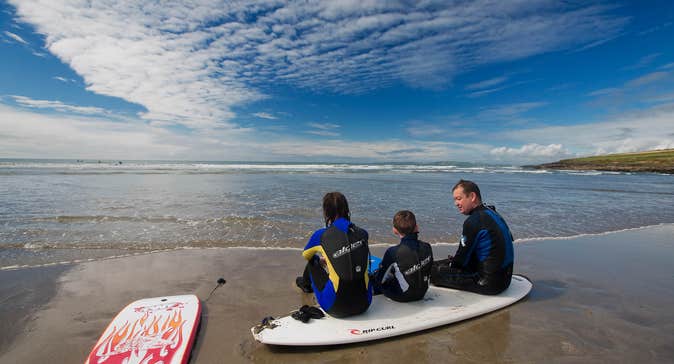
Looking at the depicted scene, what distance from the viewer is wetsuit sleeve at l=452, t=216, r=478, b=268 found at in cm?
421

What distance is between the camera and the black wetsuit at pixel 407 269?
389cm

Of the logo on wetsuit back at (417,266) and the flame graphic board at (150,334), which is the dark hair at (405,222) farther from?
the flame graphic board at (150,334)

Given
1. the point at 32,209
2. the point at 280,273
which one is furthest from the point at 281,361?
the point at 32,209

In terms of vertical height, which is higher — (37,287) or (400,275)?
(400,275)

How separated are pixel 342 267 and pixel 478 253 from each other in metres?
2.21

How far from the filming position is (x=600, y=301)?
4422 millimetres

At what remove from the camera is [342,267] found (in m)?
3.42

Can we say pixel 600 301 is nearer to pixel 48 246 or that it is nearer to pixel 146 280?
pixel 146 280

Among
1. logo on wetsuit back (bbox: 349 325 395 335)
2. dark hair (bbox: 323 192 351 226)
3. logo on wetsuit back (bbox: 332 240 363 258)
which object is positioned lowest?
logo on wetsuit back (bbox: 349 325 395 335)

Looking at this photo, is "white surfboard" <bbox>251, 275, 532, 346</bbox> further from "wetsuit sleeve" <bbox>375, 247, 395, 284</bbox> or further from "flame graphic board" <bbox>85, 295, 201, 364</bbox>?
"flame graphic board" <bbox>85, 295, 201, 364</bbox>

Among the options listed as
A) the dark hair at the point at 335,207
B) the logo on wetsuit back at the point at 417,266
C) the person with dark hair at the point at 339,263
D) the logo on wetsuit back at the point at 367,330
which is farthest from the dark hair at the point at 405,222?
the logo on wetsuit back at the point at 367,330

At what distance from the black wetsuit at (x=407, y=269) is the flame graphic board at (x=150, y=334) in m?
2.57

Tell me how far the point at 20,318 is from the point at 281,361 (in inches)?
145

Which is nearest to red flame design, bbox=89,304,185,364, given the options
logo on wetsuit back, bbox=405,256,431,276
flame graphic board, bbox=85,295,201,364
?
flame graphic board, bbox=85,295,201,364
